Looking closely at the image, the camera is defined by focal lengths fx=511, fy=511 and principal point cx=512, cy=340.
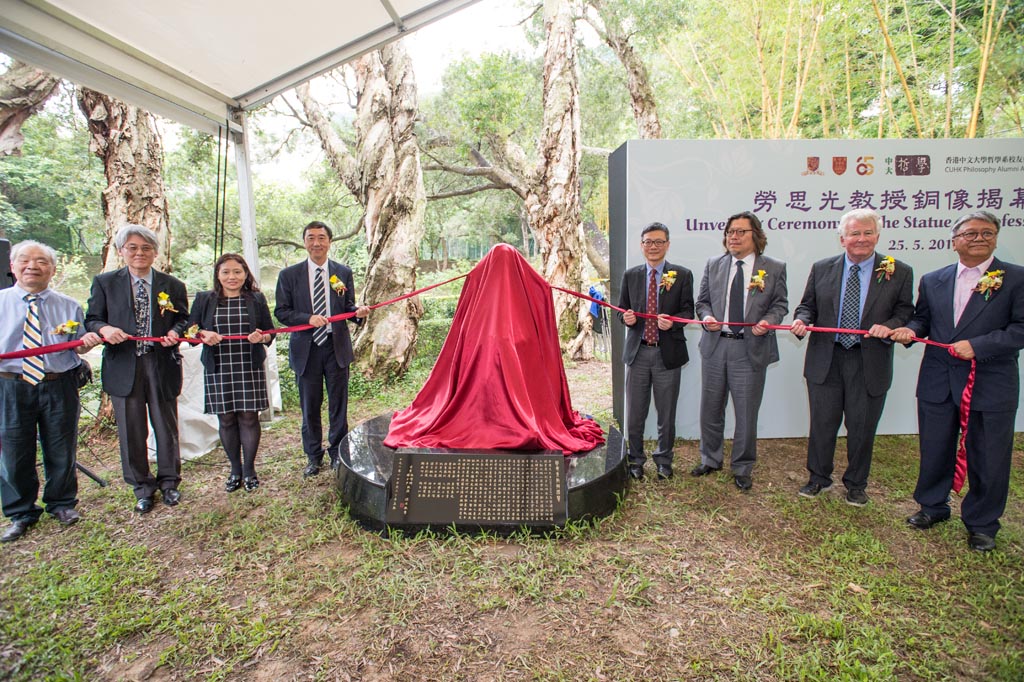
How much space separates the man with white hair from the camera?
289 centimetres

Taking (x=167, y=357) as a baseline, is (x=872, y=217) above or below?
above

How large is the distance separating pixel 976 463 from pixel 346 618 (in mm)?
3369

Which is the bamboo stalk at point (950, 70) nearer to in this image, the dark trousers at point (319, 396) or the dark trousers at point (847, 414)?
the dark trousers at point (847, 414)

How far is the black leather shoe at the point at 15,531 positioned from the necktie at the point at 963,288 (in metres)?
5.48

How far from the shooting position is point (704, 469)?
3752 millimetres

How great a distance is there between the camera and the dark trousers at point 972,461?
2730 millimetres

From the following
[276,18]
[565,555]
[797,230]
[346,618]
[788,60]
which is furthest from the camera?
[788,60]

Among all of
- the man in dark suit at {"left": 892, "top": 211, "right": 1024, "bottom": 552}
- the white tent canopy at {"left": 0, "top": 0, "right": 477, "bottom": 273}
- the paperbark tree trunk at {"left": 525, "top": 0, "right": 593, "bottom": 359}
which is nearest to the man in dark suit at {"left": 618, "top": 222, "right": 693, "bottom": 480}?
the man in dark suit at {"left": 892, "top": 211, "right": 1024, "bottom": 552}

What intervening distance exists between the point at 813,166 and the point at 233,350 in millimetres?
4609

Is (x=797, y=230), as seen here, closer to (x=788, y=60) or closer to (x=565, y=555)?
(x=565, y=555)

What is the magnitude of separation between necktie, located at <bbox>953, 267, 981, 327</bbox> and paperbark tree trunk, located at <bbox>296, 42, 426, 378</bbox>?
5619 mm

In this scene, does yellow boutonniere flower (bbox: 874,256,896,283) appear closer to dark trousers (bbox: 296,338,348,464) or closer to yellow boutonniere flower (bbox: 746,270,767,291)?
yellow boutonniere flower (bbox: 746,270,767,291)

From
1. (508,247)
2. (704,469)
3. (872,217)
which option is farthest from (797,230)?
(508,247)

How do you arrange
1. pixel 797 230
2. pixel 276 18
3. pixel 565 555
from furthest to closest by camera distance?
pixel 797 230 → pixel 276 18 → pixel 565 555
